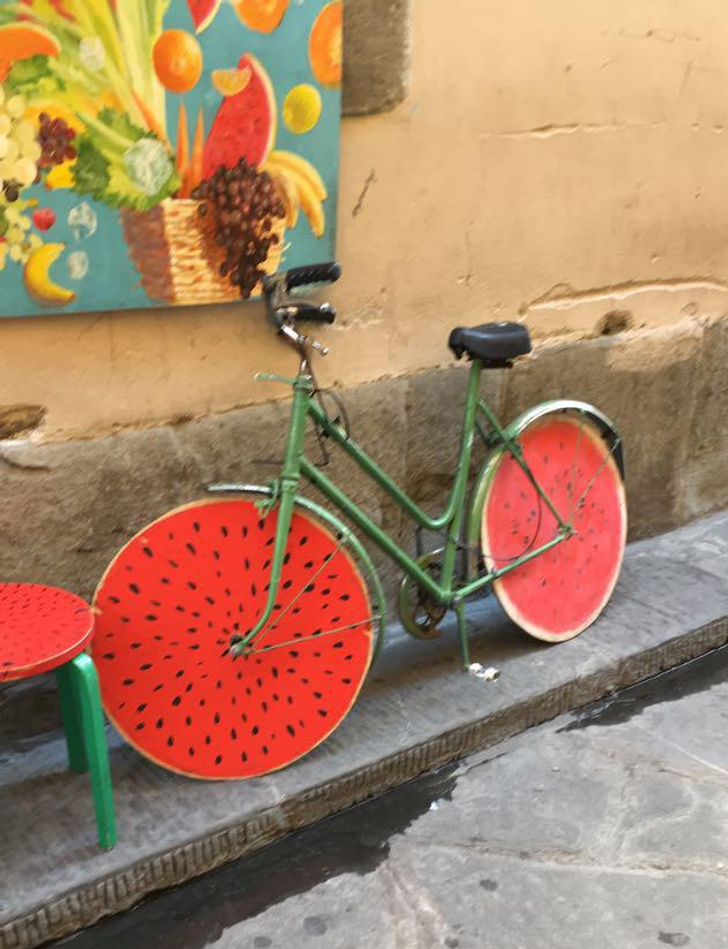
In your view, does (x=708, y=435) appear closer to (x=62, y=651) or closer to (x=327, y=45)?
(x=327, y=45)

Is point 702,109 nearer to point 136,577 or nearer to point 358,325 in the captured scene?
point 358,325

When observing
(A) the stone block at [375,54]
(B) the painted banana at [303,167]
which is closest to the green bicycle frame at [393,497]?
(B) the painted banana at [303,167]

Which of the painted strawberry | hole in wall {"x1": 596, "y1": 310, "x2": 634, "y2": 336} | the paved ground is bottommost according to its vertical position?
the paved ground

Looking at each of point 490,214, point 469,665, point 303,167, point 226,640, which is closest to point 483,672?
point 469,665

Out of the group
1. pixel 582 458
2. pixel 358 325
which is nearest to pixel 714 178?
pixel 582 458

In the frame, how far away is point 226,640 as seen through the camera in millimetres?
2562

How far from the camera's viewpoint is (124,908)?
2316 millimetres

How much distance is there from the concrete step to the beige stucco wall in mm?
974

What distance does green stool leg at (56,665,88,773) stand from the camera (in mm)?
2457

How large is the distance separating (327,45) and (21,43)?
0.86 meters

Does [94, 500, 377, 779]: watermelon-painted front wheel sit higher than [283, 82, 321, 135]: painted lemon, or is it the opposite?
[283, 82, 321, 135]: painted lemon

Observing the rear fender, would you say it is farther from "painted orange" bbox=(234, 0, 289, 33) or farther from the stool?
"painted orange" bbox=(234, 0, 289, 33)

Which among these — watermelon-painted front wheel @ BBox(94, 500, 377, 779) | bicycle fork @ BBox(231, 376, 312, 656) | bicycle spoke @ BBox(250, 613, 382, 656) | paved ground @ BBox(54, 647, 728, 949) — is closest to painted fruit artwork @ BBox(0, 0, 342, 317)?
bicycle fork @ BBox(231, 376, 312, 656)

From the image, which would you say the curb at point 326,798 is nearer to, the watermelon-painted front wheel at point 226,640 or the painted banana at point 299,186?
the watermelon-painted front wheel at point 226,640
